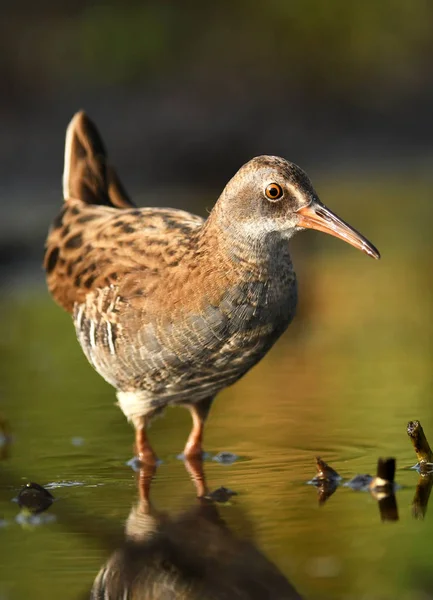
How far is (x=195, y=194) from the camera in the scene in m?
19.0

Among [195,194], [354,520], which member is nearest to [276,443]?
[354,520]

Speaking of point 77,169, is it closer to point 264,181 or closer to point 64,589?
point 264,181

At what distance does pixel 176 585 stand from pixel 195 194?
42.8ft

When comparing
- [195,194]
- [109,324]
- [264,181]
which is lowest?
[109,324]

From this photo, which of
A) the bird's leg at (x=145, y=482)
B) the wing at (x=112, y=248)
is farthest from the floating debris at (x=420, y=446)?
the wing at (x=112, y=248)

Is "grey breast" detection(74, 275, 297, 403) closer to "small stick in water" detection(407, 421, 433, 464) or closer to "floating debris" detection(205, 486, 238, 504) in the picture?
"floating debris" detection(205, 486, 238, 504)

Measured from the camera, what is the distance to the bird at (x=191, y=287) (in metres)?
7.81

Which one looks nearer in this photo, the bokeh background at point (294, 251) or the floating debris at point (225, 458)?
the bokeh background at point (294, 251)

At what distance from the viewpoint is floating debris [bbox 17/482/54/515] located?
7277 mm

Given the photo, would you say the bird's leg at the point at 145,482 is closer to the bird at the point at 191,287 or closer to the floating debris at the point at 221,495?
the bird at the point at 191,287

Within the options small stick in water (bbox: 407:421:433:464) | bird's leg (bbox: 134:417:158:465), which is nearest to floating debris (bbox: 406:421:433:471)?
small stick in water (bbox: 407:421:433:464)

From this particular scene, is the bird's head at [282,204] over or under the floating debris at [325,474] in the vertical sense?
over

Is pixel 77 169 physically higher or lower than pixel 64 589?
higher

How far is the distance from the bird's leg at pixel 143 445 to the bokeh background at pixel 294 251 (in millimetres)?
100
